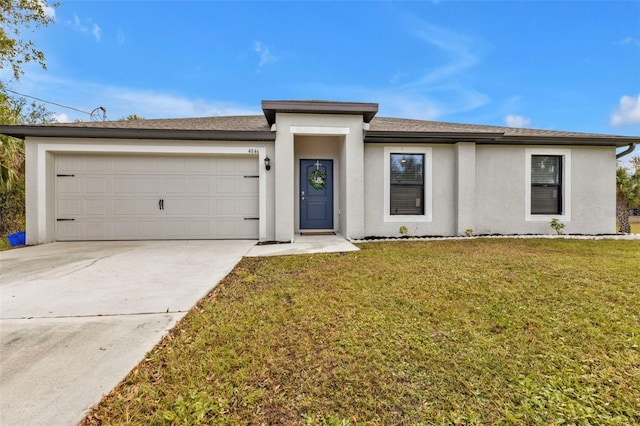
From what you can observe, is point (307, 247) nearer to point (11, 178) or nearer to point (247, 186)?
point (247, 186)

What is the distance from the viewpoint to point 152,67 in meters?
15.5

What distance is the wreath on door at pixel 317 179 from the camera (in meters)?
8.27

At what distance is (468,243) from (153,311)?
21.0ft

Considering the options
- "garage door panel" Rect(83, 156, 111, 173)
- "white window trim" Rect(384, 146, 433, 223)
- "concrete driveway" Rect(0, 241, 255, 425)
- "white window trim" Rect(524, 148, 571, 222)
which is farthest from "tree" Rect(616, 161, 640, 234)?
"garage door panel" Rect(83, 156, 111, 173)

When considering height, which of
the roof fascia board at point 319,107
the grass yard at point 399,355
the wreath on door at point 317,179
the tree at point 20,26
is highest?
the tree at point 20,26

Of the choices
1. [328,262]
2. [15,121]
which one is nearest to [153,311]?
[328,262]

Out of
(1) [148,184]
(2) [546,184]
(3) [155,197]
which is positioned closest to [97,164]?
(1) [148,184]

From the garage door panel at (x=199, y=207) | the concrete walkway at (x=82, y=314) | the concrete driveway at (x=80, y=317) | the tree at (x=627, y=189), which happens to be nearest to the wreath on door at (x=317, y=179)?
the concrete walkway at (x=82, y=314)

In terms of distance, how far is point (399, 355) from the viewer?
2082 millimetres

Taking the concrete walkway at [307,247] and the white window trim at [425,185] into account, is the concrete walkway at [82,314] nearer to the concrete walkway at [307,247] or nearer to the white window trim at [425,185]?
the concrete walkway at [307,247]

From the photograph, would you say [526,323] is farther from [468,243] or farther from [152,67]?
[152,67]

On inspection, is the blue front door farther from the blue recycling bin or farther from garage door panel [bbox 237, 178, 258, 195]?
the blue recycling bin

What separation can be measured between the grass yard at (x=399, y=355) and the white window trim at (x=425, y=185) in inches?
146

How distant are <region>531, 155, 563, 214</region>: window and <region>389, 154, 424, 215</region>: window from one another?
10.9ft
